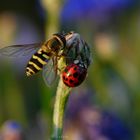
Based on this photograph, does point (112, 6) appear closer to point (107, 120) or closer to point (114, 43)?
point (114, 43)

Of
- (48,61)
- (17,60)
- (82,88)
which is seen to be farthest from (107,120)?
(17,60)

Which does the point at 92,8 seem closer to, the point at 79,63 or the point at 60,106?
the point at 79,63

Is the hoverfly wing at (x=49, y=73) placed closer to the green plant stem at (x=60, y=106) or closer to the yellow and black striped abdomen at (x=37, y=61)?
the yellow and black striped abdomen at (x=37, y=61)

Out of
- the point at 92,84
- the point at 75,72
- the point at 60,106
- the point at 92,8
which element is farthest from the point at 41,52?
the point at 92,8

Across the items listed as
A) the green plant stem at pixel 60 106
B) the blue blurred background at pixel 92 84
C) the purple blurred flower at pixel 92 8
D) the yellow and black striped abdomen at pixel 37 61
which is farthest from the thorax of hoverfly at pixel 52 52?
the purple blurred flower at pixel 92 8

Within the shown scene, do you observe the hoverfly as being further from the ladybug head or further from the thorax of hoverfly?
the ladybug head

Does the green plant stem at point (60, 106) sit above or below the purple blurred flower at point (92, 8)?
below
